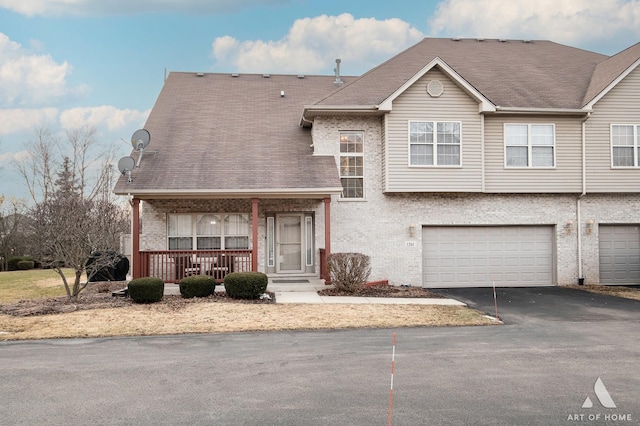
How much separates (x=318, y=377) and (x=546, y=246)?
13786mm

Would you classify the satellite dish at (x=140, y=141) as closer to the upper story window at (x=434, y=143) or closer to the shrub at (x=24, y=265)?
the upper story window at (x=434, y=143)

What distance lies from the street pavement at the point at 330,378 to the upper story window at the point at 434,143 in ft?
25.2

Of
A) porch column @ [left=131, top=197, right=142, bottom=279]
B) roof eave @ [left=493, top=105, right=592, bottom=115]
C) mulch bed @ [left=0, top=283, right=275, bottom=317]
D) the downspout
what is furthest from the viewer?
the downspout

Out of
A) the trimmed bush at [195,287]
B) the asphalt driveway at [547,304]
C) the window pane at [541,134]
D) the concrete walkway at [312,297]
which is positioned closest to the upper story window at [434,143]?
the window pane at [541,134]

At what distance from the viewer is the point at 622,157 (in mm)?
17656

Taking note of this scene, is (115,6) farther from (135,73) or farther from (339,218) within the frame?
(339,218)

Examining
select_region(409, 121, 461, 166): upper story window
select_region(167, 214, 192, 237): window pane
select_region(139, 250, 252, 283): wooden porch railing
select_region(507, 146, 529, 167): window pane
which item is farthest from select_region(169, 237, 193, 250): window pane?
select_region(507, 146, 529, 167): window pane

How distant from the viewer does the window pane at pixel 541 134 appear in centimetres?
1744

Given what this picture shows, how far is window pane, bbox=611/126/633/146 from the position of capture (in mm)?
17656

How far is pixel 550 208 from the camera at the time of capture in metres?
17.6

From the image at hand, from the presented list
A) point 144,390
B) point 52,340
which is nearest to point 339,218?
point 52,340

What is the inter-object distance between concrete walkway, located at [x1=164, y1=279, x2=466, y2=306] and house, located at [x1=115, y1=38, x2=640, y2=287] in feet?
3.81

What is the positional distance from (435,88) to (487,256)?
6037 mm

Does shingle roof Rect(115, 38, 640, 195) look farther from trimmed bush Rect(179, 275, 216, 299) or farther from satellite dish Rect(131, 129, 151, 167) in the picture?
trimmed bush Rect(179, 275, 216, 299)
